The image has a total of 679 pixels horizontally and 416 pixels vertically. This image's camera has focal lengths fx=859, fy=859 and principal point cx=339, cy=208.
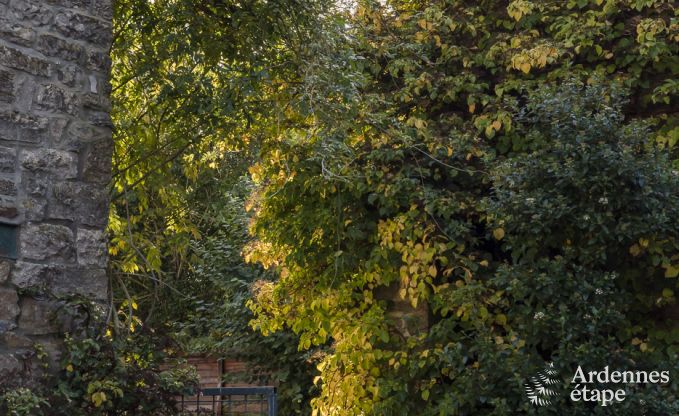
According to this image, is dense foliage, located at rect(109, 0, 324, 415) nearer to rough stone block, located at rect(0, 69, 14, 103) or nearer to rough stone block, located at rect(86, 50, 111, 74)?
rough stone block, located at rect(86, 50, 111, 74)

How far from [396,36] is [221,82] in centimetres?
132

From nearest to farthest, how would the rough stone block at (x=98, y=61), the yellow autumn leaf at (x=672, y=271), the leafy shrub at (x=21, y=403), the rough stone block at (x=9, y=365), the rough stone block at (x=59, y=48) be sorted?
1. the leafy shrub at (x=21, y=403)
2. the rough stone block at (x=9, y=365)
3. the rough stone block at (x=59, y=48)
4. the rough stone block at (x=98, y=61)
5. the yellow autumn leaf at (x=672, y=271)

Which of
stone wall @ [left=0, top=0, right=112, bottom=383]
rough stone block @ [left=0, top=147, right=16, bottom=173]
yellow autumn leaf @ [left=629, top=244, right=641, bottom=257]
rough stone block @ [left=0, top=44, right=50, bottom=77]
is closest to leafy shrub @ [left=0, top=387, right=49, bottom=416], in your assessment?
stone wall @ [left=0, top=0, right=112, bottom=383]

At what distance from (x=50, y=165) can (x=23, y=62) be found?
41 cm

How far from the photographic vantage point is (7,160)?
323 centimetres

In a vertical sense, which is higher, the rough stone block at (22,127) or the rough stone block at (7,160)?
the rough stone block at (22,127)

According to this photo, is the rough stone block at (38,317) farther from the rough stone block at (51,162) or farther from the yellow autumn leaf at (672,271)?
the yellow autumn leaf at (672,271)

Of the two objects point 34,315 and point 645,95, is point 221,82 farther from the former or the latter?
point 645,95

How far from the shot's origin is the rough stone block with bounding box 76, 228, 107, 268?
3.40 m

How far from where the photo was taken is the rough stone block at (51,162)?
329 centimetres

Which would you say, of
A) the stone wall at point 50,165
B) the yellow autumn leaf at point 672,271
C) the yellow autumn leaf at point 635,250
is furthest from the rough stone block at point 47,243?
the yellow autumn leaf at point 672,271

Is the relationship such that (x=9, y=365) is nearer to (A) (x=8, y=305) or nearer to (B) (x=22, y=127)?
(A) (x=8, y=305)

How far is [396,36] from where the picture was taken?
5484 mm

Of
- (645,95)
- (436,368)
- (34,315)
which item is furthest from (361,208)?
(34,315)
